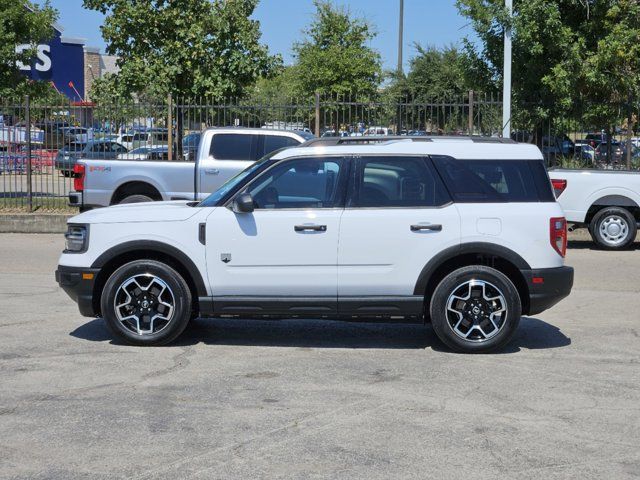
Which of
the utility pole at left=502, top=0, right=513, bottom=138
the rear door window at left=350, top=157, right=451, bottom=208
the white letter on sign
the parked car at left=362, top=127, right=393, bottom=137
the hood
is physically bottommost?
the hood

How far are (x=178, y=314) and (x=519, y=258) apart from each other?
9.49 feet

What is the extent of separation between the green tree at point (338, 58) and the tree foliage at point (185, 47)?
14862 mm

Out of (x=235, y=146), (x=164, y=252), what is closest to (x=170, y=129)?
(x=235, y=146)

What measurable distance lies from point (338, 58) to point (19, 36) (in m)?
18.9

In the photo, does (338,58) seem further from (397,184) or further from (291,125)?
(397,184)

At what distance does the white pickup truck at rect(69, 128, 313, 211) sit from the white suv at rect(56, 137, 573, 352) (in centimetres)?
753

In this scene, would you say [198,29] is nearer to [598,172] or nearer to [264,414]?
[598,172]

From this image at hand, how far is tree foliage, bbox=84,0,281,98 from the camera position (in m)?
24.1

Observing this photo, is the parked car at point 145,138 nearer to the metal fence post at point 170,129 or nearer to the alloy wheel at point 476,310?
the metal fence post at point 170,129

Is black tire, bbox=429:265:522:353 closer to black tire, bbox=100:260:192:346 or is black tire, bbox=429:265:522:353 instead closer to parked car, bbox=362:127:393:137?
black tire, bbox=100:260:192:346

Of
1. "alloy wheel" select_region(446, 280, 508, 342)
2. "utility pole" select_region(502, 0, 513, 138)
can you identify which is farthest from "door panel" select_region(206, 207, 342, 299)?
"utility pole" select_region(502, 0, 513, 138)

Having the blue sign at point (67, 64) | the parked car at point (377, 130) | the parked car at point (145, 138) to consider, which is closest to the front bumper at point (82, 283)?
the parked car at point (145, 138)

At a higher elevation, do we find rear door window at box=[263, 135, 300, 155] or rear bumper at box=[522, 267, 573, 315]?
rear door window at box=[263, 135, 300, 155]

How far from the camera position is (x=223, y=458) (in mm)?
5371
